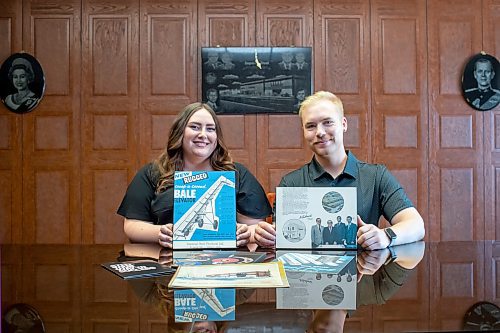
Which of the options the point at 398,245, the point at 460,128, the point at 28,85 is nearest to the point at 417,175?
the point at 460,128

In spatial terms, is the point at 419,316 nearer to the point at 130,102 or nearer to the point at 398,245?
the point at 398,245

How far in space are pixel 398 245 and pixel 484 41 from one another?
340cm

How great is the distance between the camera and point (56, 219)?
4.36 metres

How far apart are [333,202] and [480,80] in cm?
343

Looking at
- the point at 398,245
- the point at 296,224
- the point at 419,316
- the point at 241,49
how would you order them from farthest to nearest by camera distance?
the point at 241,49 < the point at 398,245 < the point at 296,224 < the point at 419,316

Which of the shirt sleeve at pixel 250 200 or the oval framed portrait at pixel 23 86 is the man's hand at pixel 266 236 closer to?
the shirt sleeve at pixel 250 200

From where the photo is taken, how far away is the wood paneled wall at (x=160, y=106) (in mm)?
4348

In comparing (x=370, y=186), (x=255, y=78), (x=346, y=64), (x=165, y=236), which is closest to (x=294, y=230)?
(x=165, y=236)

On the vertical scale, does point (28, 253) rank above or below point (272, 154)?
below

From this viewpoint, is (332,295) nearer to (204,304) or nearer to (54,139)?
(204,304)

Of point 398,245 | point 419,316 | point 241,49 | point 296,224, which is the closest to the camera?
point 419,316

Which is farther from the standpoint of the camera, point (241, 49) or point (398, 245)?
point (241, 49)

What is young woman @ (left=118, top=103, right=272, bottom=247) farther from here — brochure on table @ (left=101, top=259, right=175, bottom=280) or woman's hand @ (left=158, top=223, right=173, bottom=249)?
brochure on table @ (left=101, top=259, right=175, bottom=280)

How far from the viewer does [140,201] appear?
79.4 inches
